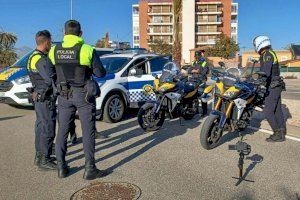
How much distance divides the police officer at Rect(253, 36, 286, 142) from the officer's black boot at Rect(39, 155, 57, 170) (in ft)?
12.9

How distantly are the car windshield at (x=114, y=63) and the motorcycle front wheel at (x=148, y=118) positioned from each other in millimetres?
1823

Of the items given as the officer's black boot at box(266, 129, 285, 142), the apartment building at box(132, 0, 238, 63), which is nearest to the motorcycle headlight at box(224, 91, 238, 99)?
the officer's black boot at box(266, 129, 285, 142)

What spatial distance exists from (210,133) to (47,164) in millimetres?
2769

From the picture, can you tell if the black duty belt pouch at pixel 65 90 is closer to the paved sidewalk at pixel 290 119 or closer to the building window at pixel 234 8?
the paved sidewalk at pixel 290 119

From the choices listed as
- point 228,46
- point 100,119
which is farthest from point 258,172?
point 228,46

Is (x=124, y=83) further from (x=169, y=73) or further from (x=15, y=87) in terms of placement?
(x=15, y=87)

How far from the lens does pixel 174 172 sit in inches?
211

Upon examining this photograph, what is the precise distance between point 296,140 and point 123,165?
11.4 feet

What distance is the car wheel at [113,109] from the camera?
9.04 m

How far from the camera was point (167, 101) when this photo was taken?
836 cm

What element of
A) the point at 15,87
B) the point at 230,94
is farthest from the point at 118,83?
the point at 230,94

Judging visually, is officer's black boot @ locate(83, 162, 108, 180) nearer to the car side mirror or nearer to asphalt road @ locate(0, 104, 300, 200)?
asphalt road @ locate(0, 104, 300, 200)

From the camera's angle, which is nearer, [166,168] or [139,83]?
[166,168]

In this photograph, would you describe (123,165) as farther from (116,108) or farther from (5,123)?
(5,123)
